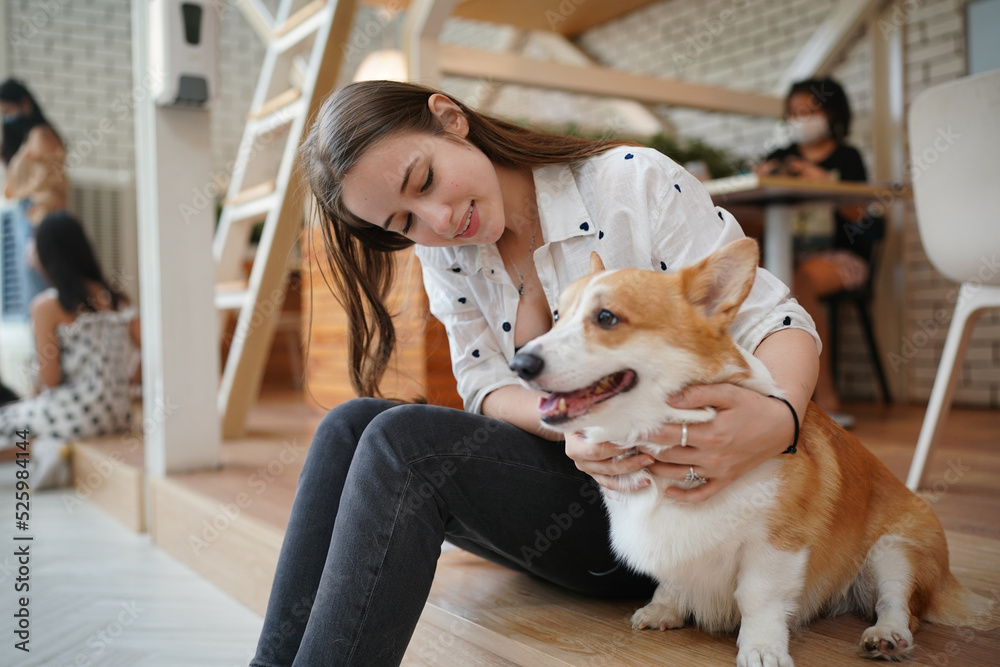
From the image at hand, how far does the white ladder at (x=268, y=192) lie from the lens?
2.53 meters

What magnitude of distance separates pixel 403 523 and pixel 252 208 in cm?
216

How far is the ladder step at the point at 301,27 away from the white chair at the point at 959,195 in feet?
6.09

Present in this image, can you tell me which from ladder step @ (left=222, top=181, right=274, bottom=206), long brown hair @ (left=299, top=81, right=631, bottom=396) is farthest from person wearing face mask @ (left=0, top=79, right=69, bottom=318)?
long brown hair @ (left=299, top=81, right=631, bottom=396)

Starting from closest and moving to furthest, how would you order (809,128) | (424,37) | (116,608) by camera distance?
(116,608)
(424,37)
(809,128)

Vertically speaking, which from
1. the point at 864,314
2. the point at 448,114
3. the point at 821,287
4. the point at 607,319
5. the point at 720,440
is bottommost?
the point at 864,314

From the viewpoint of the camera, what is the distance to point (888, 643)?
922mm

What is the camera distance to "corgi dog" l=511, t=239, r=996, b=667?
87cm

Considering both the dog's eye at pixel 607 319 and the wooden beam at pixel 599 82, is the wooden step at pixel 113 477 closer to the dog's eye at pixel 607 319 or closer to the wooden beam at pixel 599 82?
the wooden beam at pixel 599 82

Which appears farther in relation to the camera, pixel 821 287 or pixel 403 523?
pixel 821 287

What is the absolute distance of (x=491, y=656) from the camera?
1.14m

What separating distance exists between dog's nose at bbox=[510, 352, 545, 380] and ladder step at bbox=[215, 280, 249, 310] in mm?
2160

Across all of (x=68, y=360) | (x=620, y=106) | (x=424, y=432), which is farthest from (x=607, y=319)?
(x=620, y=106)

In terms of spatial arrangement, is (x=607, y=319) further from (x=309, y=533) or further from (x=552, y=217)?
(x=309, y=533)

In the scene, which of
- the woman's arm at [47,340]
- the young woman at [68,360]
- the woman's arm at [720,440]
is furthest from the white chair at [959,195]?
the woman's arm at [47,340]
